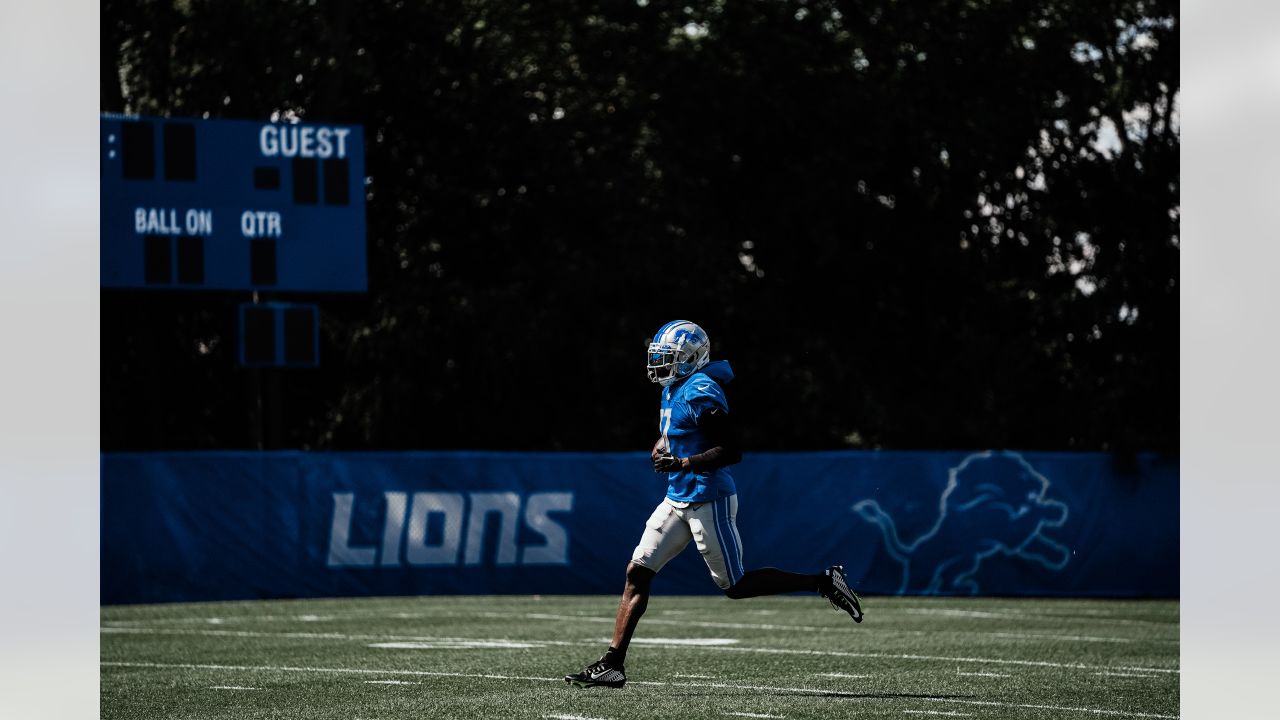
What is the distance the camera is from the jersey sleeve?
829 cm

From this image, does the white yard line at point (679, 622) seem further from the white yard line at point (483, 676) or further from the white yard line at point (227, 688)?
the white yard line at point (227, 688)

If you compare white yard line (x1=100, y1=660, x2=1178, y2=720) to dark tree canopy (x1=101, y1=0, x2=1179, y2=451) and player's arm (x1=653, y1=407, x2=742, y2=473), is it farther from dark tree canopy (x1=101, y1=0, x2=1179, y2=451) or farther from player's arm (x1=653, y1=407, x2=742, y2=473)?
dark tree canopy (x1=101, y1=0, x2=1179, y2=451)

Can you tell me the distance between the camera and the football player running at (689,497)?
8234 millimetres

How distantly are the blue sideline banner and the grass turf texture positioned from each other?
0.70 meters

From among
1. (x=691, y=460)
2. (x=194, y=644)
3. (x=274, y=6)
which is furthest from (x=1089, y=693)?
(x=274, y=6)

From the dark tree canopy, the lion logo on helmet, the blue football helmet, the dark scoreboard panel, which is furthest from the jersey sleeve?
the dark tree canopy

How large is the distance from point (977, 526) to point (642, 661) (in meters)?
8.41

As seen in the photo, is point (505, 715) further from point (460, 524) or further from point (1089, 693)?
point (460, 524)

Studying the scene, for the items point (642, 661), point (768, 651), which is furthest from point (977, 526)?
point (642, 661)

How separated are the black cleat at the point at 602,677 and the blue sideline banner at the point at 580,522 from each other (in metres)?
8.71

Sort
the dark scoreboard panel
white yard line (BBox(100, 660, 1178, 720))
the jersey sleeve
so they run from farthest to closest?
the dark scoreboard panel → the jersey sleeve → white yard line (BBox(100, 660, 1178, 720))

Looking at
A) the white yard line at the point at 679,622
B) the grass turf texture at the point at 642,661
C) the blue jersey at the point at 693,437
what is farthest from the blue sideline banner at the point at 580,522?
the blue jersey at the point at 693,437

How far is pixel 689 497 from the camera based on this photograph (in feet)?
27.3

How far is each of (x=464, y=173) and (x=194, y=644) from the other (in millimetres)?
13545
